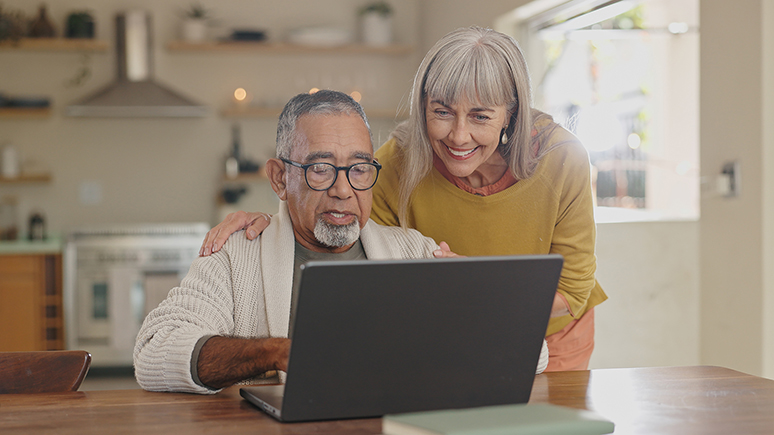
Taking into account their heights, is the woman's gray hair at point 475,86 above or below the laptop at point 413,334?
above

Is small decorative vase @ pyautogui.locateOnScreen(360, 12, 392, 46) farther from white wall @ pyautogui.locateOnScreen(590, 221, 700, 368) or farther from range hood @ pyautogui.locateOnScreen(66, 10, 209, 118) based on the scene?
white wall @ pyautogui.locateOnScreen(590, 221, 700, 368)

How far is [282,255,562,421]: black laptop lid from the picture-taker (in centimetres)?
90

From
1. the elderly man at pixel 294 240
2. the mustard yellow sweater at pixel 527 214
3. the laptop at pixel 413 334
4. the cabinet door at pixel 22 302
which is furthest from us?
the cabinet door at pixel 22 302

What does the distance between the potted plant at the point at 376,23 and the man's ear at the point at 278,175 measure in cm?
382

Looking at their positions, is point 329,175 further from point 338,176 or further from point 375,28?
point 375,28

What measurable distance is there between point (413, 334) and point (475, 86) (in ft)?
2.64

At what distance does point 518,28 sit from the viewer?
4074 mm

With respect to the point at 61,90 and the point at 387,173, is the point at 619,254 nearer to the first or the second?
the point at 387,173

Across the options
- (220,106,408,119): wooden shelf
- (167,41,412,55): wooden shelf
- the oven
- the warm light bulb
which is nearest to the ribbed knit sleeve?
the oven

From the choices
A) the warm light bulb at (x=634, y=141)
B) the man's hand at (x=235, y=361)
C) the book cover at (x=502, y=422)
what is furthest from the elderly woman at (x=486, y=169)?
the warm light bulb at (x=634, y=141)

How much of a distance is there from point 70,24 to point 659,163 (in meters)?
4.10

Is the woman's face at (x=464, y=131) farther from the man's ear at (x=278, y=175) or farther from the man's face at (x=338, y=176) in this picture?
the man's ear at (x=278, y=175)

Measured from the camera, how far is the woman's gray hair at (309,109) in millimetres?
1566

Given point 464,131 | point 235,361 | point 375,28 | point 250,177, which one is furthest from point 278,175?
point 375,28
